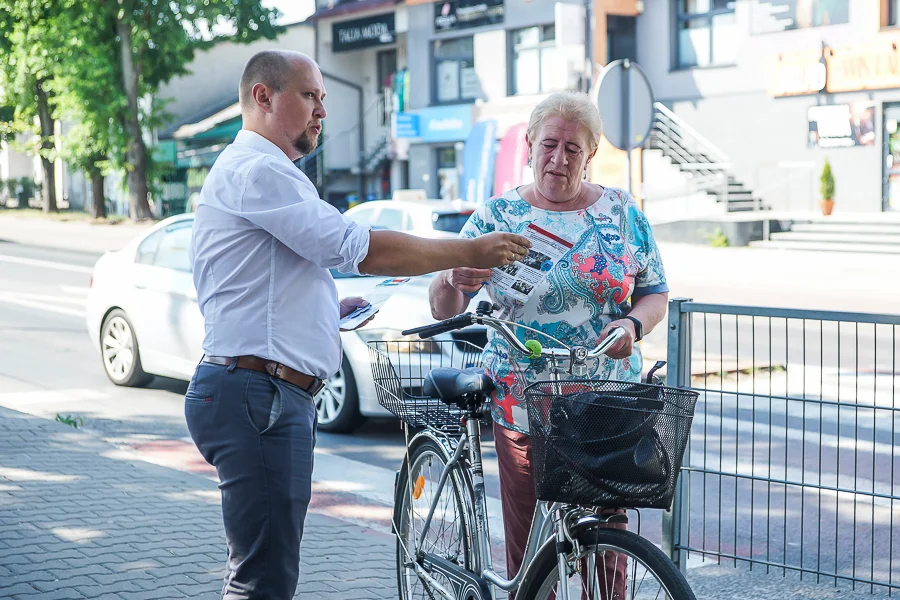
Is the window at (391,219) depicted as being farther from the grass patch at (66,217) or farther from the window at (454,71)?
the grass patch at (66,217)

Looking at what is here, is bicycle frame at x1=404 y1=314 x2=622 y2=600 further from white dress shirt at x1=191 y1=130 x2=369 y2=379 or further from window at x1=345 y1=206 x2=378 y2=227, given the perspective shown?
window at x1=345 y1=206 x2=378 y2=227

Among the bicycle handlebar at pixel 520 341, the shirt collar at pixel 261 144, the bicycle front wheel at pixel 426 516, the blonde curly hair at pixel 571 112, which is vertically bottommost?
the bicycle front wheel at pixel 426 516

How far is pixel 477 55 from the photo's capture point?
3622 cm

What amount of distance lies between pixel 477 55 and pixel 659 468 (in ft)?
113

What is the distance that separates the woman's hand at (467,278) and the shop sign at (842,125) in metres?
26.2

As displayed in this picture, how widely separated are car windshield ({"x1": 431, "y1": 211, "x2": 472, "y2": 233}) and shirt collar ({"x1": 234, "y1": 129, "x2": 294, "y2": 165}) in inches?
309

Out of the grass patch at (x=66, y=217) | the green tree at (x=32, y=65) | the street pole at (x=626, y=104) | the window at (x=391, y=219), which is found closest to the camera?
the window at (x=391, y=219)

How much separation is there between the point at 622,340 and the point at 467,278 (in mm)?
508

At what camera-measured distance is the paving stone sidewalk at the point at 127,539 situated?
15.6 feet

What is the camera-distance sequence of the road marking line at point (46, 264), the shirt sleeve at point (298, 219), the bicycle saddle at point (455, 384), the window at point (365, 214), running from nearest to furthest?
the shirt sleeve at point (298, 219) < the bicycle saddle at point (455, 384) < the window at point (365, 214) < the road marking line at point (46, 264)

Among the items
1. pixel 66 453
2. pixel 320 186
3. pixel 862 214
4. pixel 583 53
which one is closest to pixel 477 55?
pixel 320 186

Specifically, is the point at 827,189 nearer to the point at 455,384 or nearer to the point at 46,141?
the point at 455,384

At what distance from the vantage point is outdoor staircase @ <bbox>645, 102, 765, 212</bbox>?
96.2ft

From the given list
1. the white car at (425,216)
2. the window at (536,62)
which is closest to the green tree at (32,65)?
the window at (536,62)
